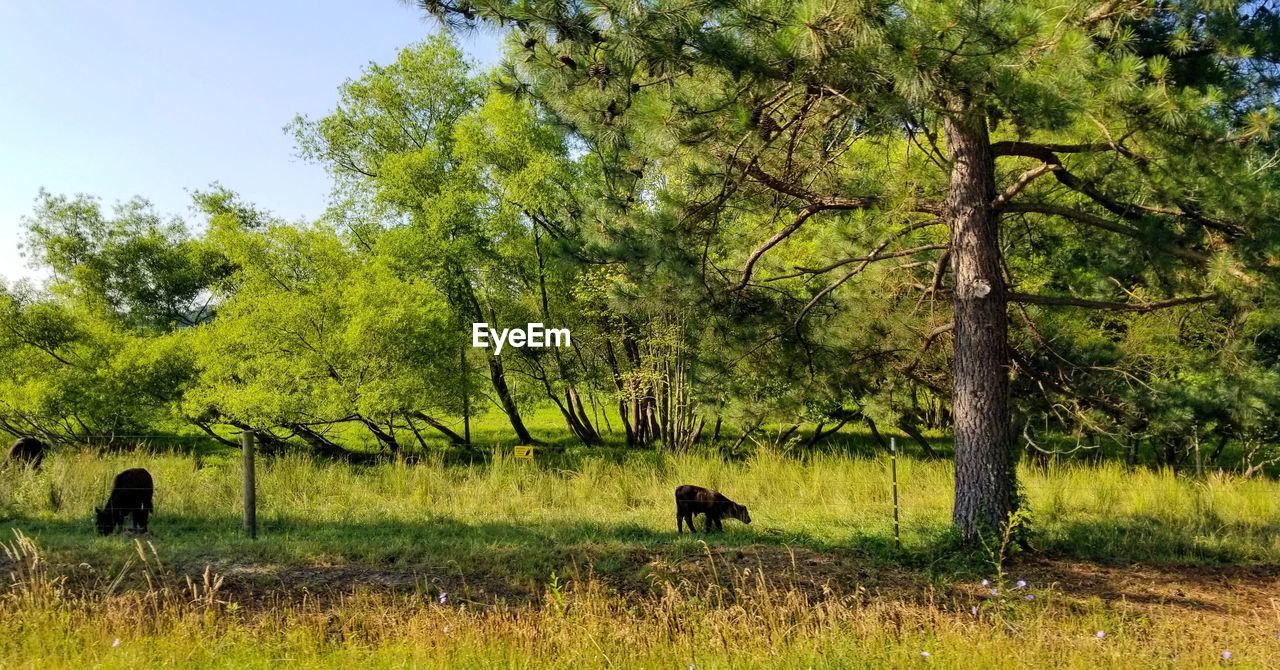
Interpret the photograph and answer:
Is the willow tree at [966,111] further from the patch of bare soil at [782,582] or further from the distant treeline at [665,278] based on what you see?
the patch of bare soil at [782,582]

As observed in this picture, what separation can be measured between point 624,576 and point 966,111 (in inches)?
175

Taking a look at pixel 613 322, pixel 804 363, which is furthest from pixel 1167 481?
pixel 613 322

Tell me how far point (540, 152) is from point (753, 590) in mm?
13136

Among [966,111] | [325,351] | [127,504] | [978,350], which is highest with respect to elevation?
[966,111]

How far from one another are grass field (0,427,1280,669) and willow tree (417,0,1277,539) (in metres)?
1.65

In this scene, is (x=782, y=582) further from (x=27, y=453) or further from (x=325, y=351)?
(x=27, y=453)

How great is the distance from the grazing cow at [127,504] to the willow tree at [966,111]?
19.2 feet

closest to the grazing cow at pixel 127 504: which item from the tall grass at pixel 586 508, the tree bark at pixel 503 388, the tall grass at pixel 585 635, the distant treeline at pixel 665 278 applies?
the tall grass at pixel 586 508

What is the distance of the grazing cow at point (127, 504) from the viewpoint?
7.86m

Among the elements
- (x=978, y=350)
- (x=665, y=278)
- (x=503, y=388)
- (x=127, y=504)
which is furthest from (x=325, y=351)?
(x=978, y=350)

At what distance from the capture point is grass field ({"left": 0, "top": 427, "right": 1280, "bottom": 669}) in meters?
4.21

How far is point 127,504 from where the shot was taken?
26.5 feet

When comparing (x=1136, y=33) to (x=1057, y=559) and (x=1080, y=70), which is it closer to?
(x=1080, y=70)

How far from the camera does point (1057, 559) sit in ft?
23.1
